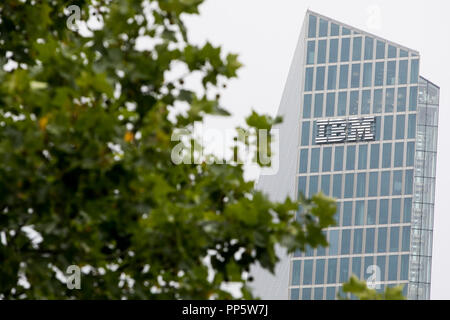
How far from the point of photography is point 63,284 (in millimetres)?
7371

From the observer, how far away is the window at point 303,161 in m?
101

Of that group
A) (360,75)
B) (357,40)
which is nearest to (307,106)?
(360,75)

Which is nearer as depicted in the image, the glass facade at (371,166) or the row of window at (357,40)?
the glass facade at (371,166)

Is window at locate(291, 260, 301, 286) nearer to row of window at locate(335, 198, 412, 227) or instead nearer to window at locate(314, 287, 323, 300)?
window at locate(314, 287, 323, 300)

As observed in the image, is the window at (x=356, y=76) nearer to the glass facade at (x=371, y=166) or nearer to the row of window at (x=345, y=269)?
the glass facade at (x=371, y=166)

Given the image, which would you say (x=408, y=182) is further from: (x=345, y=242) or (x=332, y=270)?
(x=332, y=270)

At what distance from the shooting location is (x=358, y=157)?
99812mm

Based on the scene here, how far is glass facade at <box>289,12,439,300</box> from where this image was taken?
317 ft

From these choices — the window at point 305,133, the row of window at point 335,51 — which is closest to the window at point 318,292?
the window at point 305,133

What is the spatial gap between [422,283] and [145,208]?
92.6 metres

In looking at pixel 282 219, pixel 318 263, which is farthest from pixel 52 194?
pixel 318 263

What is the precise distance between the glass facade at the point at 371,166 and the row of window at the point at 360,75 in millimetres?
103

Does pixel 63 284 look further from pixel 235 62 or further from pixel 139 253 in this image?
pixel 235 62

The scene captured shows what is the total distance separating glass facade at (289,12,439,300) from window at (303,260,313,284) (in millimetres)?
97
